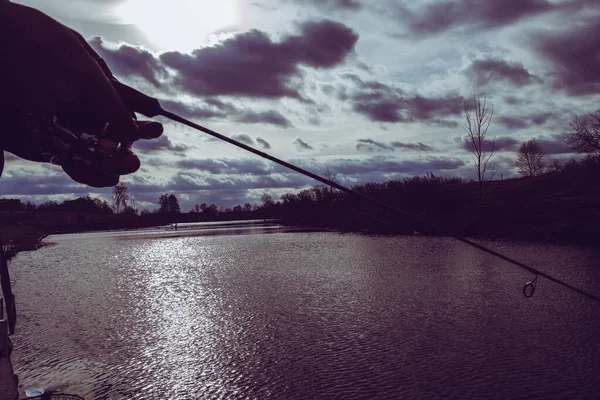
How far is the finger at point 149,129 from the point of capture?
5.45ft

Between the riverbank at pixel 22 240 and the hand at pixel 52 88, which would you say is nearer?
the hand at pixel 52 88

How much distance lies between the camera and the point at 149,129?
167 cm

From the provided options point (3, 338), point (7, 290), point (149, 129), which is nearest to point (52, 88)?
point (149, 129)

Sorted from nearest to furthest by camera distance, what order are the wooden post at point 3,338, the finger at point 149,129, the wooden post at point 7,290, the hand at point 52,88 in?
the hand at point 52,88 < the finger at point 149,129 < the wooden post at point 7,290 < the wooden post at point 3,338

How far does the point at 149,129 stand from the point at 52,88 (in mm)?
373

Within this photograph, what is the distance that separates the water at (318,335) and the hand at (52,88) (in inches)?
154

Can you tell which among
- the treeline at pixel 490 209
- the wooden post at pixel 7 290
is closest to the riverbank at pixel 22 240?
the wooden post at pixel 7 290

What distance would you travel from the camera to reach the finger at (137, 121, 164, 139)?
1.66 m

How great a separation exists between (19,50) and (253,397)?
427 cm

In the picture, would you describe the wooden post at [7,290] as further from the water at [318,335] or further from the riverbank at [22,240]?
the riverbank at [22,240]

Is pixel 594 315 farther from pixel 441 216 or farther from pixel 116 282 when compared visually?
pixel 441 216

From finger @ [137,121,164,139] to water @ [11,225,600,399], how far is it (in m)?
3.81

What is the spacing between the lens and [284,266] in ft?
51.9

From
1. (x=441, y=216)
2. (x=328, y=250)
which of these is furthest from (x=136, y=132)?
(x=441, y=216)
